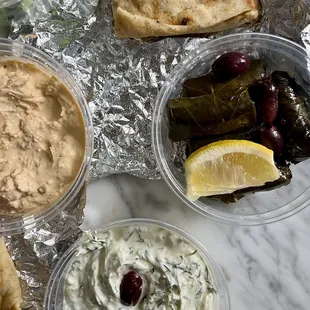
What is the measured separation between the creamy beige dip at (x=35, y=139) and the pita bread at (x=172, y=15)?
0.29m

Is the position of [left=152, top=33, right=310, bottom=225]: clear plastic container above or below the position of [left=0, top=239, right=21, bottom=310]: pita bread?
above

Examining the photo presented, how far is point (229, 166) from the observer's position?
1.73 meters

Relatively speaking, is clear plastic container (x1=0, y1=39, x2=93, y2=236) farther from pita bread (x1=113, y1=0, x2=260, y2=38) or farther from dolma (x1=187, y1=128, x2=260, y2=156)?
dolma (x1=187, y1=128, x2=260, y2=156)

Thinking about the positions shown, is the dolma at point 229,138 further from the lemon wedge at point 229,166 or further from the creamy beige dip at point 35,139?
the creamy beige dip at point 35,139

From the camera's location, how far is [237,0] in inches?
71.8

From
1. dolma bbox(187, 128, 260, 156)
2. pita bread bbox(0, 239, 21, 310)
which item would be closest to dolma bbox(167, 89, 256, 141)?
dolma bbox(187, 128, 260, 156)

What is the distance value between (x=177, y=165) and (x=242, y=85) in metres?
0.33

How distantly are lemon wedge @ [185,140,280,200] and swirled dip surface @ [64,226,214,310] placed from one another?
252mm

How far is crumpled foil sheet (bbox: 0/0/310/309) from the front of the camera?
6.25ft

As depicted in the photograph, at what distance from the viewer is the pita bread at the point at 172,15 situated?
1796 mm

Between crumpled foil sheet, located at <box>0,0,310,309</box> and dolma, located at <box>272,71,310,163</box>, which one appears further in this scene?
crumpled foil sheet, located at <box>0,0,310,309</box>

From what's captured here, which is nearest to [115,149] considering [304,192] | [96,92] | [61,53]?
[96,92]

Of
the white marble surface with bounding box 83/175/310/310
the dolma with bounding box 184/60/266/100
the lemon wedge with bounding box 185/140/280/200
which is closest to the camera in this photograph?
the lemon wedge with bounding box 185/140/280/200

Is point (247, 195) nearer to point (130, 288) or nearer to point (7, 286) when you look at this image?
point (130, 288)
